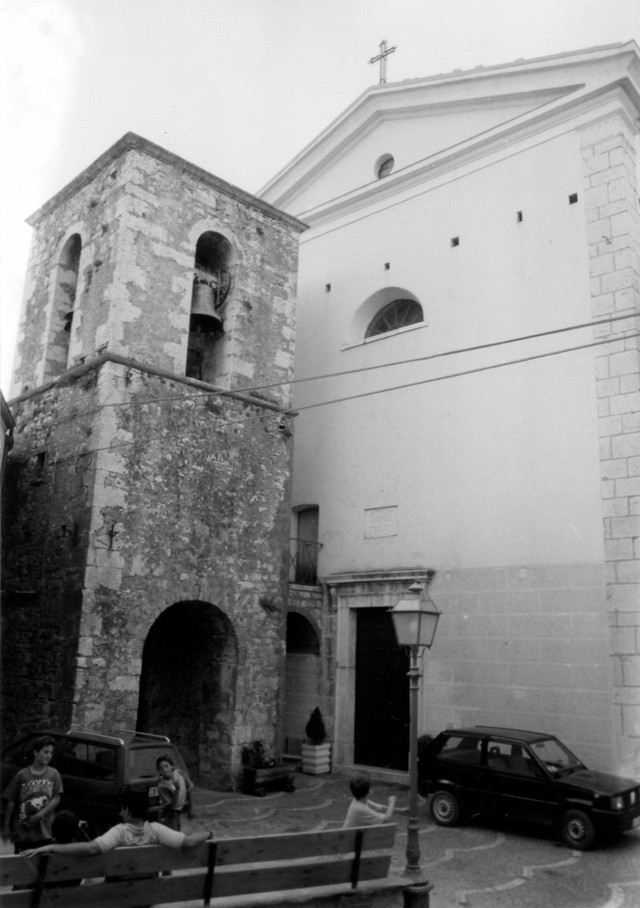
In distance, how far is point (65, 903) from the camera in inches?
176

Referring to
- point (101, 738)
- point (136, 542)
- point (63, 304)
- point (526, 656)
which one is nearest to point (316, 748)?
point (526, 656)

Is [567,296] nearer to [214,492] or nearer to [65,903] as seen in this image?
[214,492]

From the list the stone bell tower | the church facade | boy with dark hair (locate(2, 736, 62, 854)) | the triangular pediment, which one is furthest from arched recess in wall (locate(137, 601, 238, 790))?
the triangular pediment

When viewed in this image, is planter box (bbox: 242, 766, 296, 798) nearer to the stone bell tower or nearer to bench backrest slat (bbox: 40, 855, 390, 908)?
the stone bell tower

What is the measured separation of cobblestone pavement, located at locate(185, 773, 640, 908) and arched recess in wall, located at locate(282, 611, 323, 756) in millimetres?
2841

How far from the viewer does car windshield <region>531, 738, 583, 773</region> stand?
9.50 meters

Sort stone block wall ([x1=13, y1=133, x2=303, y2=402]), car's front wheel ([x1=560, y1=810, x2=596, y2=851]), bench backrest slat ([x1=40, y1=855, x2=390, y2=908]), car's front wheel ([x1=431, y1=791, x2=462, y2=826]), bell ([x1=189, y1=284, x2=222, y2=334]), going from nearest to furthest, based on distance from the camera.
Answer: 1. bench backrest slat ([x1=40, y1=855, x2=390, y2=908])
2. car's front wheel ([x1=560, y1=810, x2=596, y2=851])
3. car's front wheel ([x1=431, y1=791, x2=462, y2=826])
4. stone block wall ([x1=13, y1=133, x2=303, y2=402])
5. bell ([x1=189, y1=284, x2=222, y2=334])

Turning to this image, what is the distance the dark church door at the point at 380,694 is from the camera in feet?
Answer: 43.6

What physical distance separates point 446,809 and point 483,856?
137 centimetres

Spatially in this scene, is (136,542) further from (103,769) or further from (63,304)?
(63,304)

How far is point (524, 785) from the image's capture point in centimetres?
934

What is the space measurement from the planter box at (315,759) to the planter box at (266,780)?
57.6 inches

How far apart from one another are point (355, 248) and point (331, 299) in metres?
1.21

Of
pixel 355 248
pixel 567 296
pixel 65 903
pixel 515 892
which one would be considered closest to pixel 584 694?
pixel 515 892
